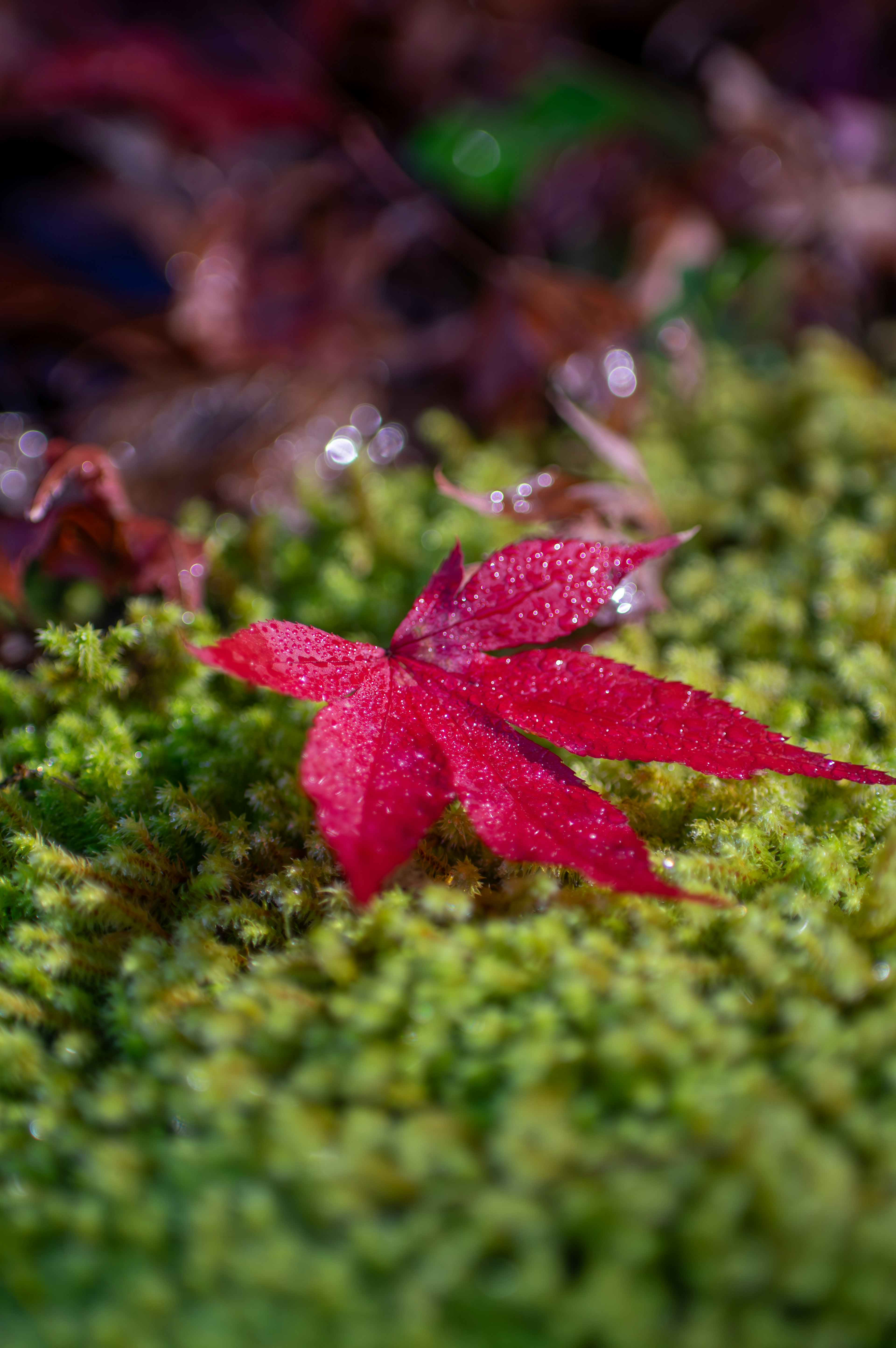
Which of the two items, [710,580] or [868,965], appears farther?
[710,580]

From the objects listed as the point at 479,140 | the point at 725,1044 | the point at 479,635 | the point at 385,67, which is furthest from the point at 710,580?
the point at 385,67

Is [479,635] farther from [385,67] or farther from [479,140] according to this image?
[385,67]

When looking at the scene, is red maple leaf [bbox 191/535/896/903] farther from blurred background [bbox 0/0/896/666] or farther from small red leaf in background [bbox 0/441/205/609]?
blurred background [bbox 0/0/896/666]

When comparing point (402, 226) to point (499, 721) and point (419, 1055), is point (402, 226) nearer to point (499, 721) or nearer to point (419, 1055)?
point (499, 721)

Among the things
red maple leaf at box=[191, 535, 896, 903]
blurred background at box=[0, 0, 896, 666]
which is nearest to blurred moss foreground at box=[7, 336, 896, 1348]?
red maple leaf at box=[191, 535, 896, 903]

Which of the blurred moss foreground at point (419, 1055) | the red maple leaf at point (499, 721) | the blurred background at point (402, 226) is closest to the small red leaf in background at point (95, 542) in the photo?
the blurred moss foreground at point (419, 1055)

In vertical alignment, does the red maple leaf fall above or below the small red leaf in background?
above

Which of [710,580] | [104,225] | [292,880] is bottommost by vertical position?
[104,225]
